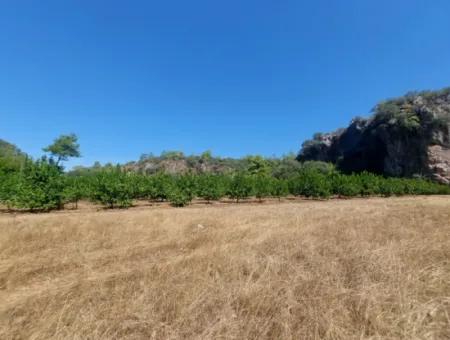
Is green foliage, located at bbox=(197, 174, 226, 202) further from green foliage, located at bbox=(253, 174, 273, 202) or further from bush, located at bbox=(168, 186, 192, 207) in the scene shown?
green foliage, located at bbox=(253, 174, 273, 202)

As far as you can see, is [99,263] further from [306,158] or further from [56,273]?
[306,158]

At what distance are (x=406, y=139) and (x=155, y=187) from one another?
38590 mm

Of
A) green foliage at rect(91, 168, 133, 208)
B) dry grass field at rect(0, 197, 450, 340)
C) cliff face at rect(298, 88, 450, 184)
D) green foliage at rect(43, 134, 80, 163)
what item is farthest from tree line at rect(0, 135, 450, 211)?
green foliage at rect(43, 134, 80, 163)

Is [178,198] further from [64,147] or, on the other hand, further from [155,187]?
[64,147]

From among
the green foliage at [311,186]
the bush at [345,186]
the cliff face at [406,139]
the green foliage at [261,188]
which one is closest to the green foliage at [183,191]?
the green foliage at [261,188]

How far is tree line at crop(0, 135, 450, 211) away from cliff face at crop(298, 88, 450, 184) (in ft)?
18.9

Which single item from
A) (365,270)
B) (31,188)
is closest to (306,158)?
(31,188)

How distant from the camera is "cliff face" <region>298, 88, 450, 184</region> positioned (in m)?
34.0

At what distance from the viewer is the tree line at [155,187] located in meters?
14.1

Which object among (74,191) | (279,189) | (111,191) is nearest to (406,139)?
(279,189)

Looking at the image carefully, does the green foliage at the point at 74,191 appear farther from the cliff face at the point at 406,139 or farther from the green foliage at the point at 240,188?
the cliff face at the point at 406,139

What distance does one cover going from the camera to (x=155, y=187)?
68.3 ft

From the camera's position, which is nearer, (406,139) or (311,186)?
(311,186)

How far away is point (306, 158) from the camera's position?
65312 mm
